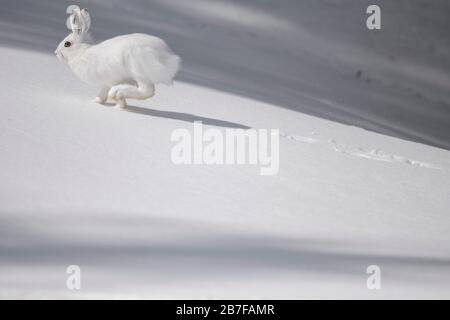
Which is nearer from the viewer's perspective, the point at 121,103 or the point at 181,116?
the point at 121,103

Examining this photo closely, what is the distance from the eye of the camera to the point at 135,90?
4418 mm

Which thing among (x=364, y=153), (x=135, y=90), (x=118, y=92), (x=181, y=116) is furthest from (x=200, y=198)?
(x=364, y=153)

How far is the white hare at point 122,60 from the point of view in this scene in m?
4.29

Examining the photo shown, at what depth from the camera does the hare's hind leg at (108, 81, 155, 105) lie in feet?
14.4

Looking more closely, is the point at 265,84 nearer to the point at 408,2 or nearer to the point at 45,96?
the point at 45,96

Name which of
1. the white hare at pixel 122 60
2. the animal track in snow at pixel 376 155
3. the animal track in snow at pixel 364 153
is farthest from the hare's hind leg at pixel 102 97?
the animal track in snow at pixel 376 155

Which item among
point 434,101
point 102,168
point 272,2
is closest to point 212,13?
point 272,2

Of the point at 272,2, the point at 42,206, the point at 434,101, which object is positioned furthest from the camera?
the point at 272,2

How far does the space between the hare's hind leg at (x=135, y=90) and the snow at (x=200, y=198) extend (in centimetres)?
13

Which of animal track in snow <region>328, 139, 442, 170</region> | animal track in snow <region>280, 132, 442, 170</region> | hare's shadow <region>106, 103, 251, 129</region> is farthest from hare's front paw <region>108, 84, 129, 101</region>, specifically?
animal track in snow <region>328, 139, 442, 170</region>

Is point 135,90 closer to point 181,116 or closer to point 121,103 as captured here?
point 121,103

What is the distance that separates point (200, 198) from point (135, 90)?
915mm

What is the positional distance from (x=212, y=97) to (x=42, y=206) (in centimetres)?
240

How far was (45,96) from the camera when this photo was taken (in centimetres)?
479
